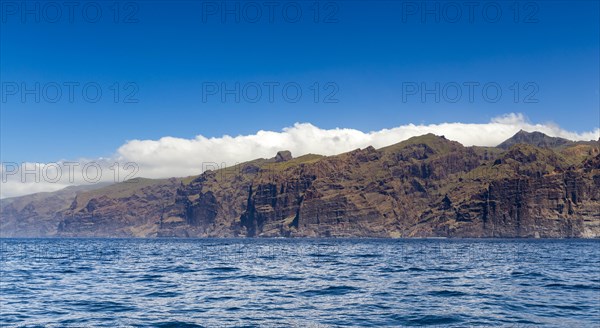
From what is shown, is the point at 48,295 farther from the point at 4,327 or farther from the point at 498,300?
the point at 498,300

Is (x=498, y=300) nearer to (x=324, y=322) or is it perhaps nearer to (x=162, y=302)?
(x=324, y=322)

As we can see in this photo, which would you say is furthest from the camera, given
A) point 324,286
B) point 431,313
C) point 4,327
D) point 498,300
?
point 324,286

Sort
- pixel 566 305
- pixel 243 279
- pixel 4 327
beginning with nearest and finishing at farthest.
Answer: pixel 4 327 → pixel 566 305 → pixel 243 279

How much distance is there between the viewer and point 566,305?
34594 mm

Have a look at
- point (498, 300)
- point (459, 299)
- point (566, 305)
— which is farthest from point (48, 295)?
point (566, 305)

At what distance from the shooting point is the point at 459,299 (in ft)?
122

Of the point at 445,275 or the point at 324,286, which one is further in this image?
the point at 445,275

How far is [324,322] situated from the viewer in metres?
29.6

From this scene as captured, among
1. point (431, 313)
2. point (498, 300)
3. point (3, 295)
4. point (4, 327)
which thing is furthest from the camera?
point (3, 295)

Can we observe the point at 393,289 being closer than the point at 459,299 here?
No

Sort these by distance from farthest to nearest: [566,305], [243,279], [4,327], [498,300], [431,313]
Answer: [243,279] < [498,300] < [566,305] < [431,313] < [4,327]

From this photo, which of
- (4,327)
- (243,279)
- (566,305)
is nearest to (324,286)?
(243,279)

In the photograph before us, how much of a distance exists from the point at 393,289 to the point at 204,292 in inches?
583

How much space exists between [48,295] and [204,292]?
38.1 ft
